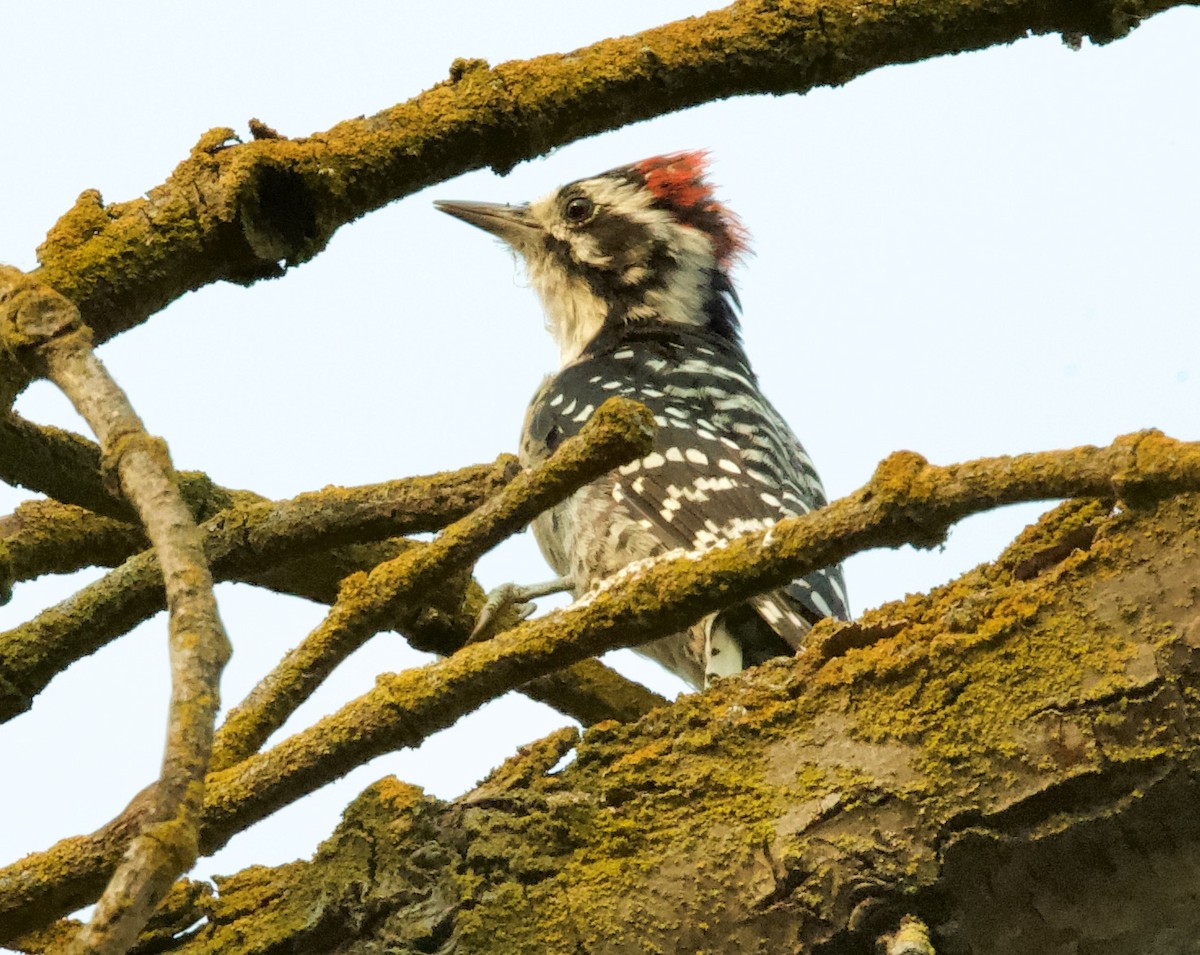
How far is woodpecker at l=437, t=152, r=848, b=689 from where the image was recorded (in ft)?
14.8

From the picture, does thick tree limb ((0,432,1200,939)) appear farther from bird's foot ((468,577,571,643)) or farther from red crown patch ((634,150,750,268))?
red crown patch ((634,150,750,268))

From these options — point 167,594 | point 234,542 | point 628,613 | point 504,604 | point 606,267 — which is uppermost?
point 606,267

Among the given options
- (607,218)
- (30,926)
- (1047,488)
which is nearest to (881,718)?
(1047,488)

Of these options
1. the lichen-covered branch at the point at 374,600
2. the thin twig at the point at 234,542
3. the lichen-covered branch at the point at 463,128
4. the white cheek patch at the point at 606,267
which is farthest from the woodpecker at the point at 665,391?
the lichen-covered branch at the point at 374,600

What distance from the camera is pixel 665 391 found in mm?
5262

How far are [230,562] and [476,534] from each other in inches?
47.5

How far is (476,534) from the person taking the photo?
6.77 ft

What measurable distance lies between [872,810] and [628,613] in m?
0.40

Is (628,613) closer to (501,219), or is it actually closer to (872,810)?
(872,810)

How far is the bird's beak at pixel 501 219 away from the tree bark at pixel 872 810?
4557mm

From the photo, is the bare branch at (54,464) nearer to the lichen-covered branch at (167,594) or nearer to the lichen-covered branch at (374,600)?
Answer: the lichen-covered branch at (167,594)

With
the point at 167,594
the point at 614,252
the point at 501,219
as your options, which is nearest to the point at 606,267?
the point at 614,252

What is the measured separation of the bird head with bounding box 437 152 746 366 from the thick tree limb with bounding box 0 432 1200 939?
4.15m

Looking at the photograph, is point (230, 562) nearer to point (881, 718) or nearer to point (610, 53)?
point (610, 53)
